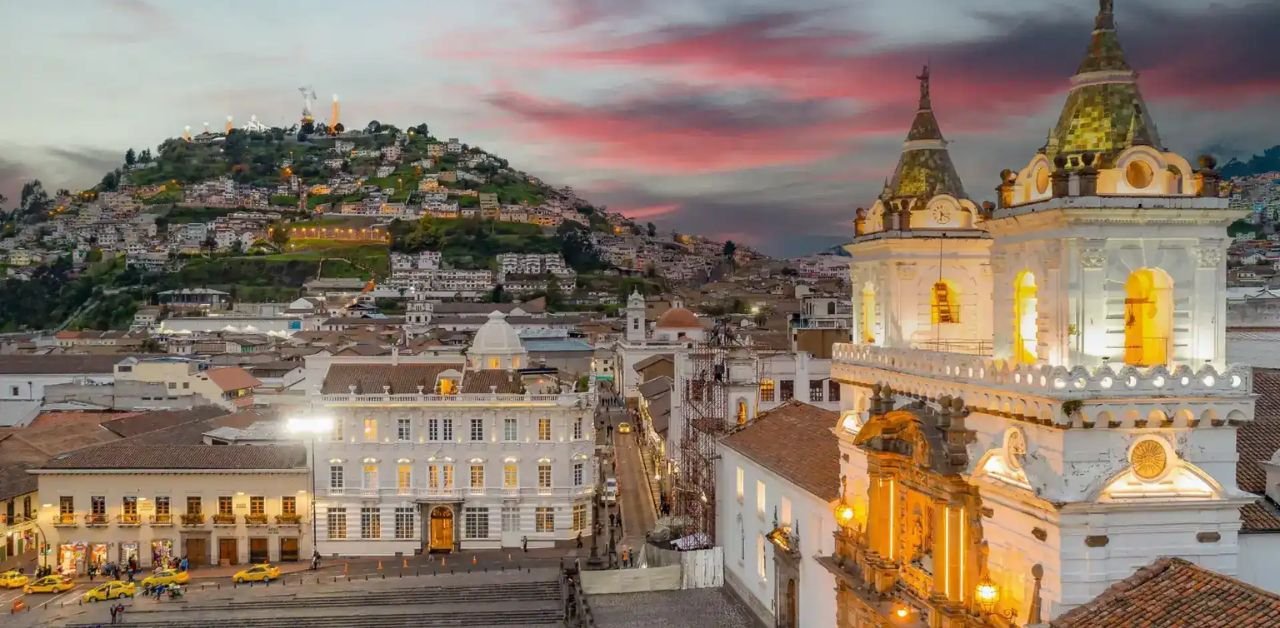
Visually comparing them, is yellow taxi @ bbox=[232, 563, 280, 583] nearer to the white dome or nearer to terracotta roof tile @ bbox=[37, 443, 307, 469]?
terracotta roof tile @ bbox=[37, 443, 307, 469]

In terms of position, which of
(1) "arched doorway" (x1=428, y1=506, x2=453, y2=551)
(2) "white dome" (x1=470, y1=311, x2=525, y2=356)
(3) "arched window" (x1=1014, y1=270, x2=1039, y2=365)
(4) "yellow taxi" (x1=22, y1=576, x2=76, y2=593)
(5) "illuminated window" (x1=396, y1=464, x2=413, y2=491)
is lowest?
(4) "yellow taxi" (x1=22, y1=576, x2=76, y2=593)

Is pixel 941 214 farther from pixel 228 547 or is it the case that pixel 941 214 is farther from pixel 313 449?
pixel 228 547

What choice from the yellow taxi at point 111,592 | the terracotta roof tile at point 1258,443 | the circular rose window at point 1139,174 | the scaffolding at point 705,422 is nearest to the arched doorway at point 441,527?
the scaffolding at point 705,422

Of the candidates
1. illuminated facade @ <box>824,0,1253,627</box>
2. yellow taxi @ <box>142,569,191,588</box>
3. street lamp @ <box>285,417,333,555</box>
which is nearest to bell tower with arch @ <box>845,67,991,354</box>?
illuminated facade @ <box>824,0,1253,627</box>

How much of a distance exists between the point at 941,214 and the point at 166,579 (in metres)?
36.4

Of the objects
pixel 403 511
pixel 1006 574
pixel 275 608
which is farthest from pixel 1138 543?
pixel 403 511

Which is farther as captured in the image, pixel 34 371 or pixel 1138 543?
pixel 34 371

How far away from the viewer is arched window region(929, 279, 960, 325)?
1006 inches

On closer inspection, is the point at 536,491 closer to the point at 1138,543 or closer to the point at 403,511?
the point at 403,511

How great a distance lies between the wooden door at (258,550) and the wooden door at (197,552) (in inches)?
79.1

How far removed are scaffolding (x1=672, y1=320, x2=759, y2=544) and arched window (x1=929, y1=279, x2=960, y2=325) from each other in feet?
59.8

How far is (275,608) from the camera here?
4253cm

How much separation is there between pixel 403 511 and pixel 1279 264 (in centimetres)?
5361

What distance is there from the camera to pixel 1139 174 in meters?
17.8
